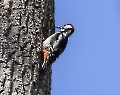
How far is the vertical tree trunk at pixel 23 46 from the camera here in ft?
10.3

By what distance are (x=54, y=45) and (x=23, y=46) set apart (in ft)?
0.94

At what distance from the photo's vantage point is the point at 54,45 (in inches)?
136

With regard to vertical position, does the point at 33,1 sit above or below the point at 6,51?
above

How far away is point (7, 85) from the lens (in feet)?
10.2

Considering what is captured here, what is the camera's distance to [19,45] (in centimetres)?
325

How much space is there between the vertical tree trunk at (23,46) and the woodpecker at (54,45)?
4cm

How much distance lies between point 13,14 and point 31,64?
1.22 ft

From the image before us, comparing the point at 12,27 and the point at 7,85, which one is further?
the point at 12,27

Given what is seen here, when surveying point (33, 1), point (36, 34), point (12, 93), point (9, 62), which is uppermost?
point (33, 1)

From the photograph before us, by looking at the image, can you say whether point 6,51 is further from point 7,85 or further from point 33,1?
point 33,1

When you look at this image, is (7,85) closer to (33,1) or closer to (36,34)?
(36,34)

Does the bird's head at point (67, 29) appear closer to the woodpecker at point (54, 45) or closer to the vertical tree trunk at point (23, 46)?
the woodpecker at point (54, 45)

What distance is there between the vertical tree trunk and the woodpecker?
44 millimetres

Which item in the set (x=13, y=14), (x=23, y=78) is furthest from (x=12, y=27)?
(x=23, y=78)
